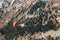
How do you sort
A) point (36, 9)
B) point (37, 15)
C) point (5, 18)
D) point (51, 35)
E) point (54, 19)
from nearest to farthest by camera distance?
point (51, 35), point (54, 19), point (37, 15), point (36, 9), point (5, 18)

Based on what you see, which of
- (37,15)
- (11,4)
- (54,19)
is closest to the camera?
(54,19)

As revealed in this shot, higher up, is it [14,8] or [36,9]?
[36,9]

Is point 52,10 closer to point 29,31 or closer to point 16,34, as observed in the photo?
point 29,31

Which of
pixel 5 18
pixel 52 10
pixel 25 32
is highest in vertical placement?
pixel 52 10

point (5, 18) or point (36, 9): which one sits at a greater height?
point (36, 9)

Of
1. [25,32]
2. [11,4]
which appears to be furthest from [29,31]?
[11,4]

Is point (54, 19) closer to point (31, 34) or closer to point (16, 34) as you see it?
point (31, 34)

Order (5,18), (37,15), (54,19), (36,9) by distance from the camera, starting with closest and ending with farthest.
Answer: (54,19) → (37,15) → (36,9) → (5,18)

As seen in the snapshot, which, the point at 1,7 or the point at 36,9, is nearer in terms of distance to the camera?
the point at 36,9

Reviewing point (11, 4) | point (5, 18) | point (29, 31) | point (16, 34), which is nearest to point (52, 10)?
point (29, 31)
